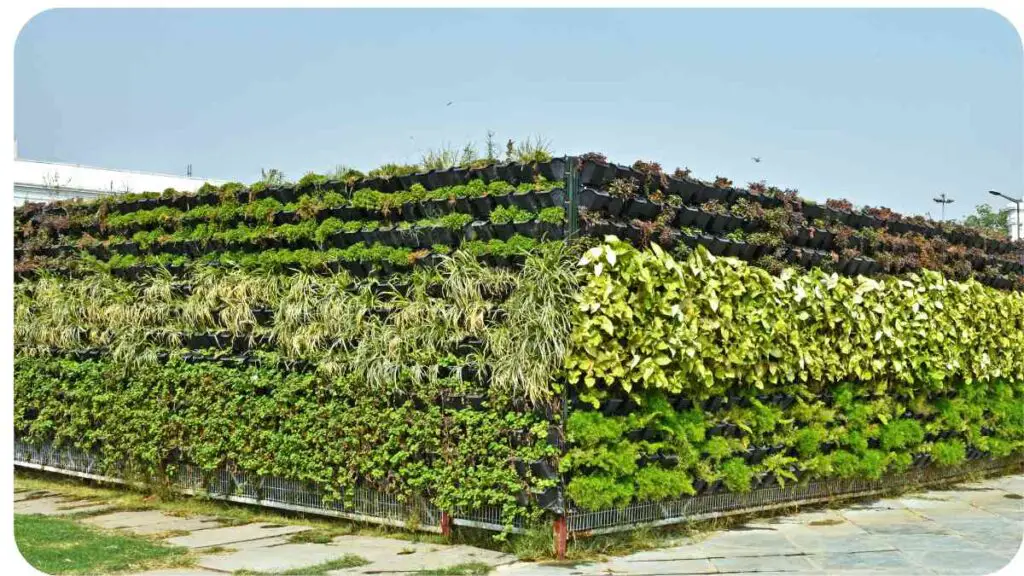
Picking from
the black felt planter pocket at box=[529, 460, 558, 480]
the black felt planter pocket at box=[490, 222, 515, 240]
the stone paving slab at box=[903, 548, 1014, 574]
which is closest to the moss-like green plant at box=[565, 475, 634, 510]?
the black felt planter pocket at box=[529, 460, 558, 480]

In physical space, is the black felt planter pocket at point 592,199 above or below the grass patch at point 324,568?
above

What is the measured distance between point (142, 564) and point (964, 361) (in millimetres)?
8837

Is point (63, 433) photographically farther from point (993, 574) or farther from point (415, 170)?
point (993, 574)

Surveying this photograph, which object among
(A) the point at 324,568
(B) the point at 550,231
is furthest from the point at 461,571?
(B) the point at 550,231

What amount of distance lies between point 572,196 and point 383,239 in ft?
6.30

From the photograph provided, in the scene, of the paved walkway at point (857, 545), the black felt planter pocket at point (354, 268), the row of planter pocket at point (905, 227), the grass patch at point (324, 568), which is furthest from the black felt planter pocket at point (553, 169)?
the row of planter pocket at point (905, 227)

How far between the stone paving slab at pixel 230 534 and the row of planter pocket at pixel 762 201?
3.89 metres

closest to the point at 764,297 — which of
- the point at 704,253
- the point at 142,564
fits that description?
the point at 704,253

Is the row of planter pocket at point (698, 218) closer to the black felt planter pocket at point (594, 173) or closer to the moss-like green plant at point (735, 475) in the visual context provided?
the black felt planter pocket at point (594, 173)

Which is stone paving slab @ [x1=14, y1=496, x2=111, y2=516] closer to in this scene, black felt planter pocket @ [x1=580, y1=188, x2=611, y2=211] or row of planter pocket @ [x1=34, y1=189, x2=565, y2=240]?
row of planter pocket @ [x1=34, y1=189, x2=565, y2=240]

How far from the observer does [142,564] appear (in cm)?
723

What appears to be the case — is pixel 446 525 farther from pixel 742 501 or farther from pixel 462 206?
pixel 742 501

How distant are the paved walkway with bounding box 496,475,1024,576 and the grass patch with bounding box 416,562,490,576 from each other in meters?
0.13

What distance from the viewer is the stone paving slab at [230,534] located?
26.7ft
